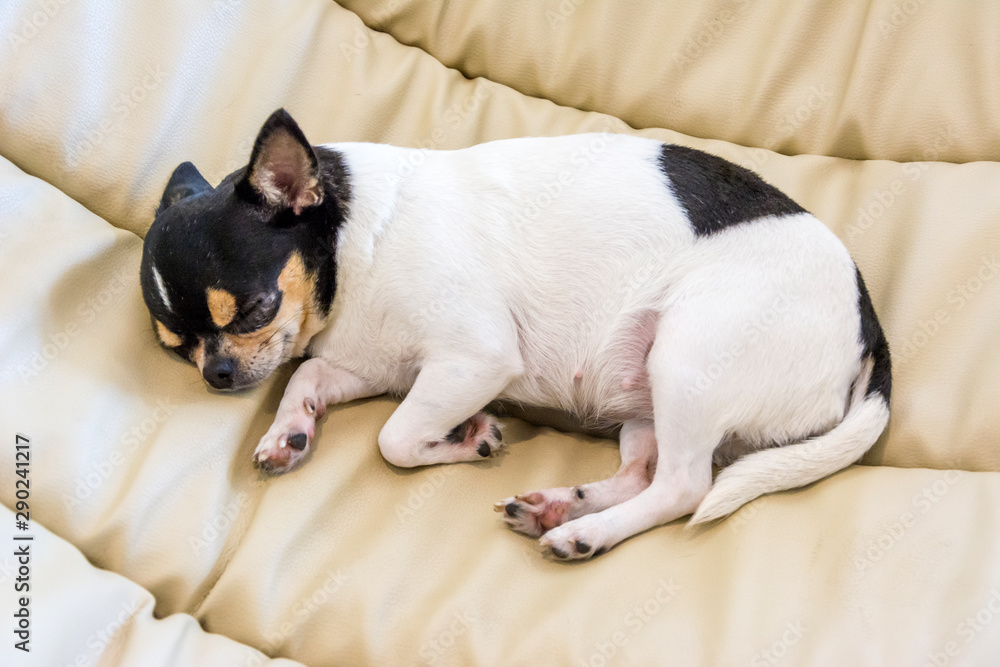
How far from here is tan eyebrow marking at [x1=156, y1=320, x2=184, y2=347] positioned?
1781 mm

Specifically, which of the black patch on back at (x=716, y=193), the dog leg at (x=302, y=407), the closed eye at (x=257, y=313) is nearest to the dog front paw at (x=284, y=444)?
the dog leg at (x=302, y=407)

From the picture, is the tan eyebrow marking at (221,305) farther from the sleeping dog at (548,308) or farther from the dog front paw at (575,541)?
the dog front paw at (575,541)

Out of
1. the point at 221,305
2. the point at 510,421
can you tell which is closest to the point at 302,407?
the point at 221,305

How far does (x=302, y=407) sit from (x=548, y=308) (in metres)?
0.66

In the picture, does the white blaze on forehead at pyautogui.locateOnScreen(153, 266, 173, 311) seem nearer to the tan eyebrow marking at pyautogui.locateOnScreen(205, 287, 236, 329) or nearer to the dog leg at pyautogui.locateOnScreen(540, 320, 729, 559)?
the tan eyebrow marking at pyautogui.locateOnScreen(205, 287, 236, 329)

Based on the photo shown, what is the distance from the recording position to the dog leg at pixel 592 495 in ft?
5.55

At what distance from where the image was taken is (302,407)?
6.11 feet

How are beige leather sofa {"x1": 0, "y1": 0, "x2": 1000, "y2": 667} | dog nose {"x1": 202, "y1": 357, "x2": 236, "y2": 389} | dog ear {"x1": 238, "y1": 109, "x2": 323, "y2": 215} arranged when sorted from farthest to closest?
dog nose {"x1": 202, "y1": 357, "x2": 236, "y2": 389}, dog ear {"x1": 238, "y1": 109, "x2": 323, "y2": 215}, beige leather sofa {"x1": 0, "y1": 0, "x2": 1000, "y2": 667}

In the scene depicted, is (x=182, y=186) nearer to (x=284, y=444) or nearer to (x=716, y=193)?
(x=284, y=444)

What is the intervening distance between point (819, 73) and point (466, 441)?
5.18 feet

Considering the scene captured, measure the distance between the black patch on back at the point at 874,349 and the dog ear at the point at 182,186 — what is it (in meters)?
A: 1.67

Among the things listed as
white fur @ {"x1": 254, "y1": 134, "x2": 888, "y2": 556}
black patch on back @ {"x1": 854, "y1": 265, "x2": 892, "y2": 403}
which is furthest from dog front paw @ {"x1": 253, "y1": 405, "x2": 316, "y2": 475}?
black patch on back @ {"x1": 854, "y1": 265, "x2": 892, "y2": 403}

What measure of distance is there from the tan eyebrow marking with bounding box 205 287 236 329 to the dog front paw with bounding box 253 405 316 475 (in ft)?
0.96

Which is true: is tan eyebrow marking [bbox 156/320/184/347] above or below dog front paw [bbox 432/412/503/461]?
above
